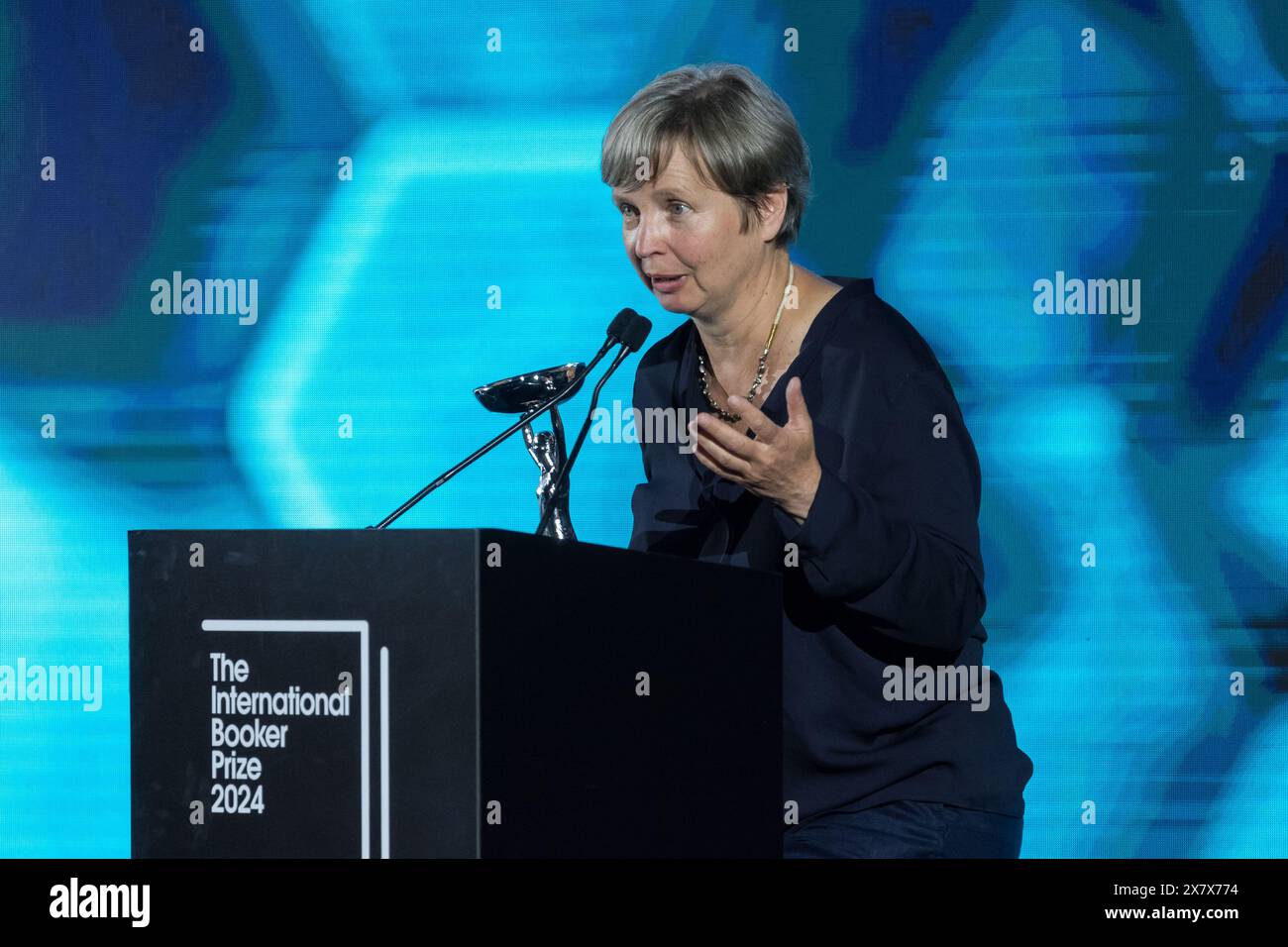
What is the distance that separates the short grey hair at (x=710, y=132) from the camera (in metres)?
1.98

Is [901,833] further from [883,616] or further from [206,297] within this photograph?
[206,297]

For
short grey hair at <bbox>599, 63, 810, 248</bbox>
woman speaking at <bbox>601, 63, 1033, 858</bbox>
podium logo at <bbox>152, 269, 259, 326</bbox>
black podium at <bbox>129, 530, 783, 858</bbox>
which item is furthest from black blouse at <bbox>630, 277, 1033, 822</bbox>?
podium logo at <bbox>152, 269, 259, 326</bbox>

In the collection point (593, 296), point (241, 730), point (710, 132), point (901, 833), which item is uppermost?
point (593, 296)

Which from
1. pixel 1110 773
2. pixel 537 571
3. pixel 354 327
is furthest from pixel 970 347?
pixel 537 571

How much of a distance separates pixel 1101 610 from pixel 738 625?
1.89m

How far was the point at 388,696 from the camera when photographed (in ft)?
3.67

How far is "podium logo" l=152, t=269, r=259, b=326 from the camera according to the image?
11.3ft

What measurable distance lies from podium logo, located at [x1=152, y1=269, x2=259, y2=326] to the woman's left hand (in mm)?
2252

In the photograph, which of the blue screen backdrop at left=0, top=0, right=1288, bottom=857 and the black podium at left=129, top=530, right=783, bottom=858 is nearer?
the black podium at left=129, top=530, right=783, bottom=858

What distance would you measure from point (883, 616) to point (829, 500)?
0.20m

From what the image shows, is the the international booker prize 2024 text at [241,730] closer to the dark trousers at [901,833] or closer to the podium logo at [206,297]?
the dark trousers at [901,833]

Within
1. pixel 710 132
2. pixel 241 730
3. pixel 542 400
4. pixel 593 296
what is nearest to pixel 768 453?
pixel 542 400
